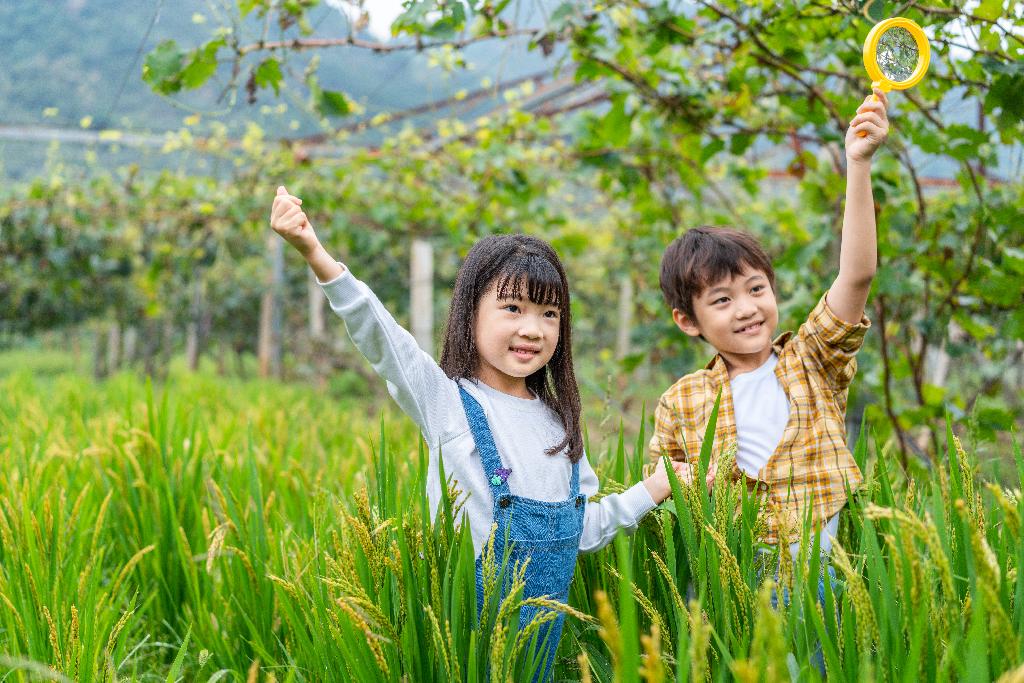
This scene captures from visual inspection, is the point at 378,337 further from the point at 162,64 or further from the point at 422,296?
the point at 422,296

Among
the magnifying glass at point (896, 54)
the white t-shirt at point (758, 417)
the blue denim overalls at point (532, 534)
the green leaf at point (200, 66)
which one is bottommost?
the blue denim overalls at point (532, 534)

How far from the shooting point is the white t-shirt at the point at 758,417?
147cm

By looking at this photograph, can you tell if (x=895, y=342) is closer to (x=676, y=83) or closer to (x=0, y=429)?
(x=676, y=83)

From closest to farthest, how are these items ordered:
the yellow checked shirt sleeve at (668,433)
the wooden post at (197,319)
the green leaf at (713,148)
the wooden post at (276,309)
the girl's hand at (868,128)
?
the girl's hand at (868,128), the yellow checked shirt sleeve at (668,433), the green leaf at (713,148), the wooden post at (276,309), the wooden post at (197,319)

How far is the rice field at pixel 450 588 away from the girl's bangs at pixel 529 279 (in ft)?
0.98

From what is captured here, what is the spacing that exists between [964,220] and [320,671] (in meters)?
2.34

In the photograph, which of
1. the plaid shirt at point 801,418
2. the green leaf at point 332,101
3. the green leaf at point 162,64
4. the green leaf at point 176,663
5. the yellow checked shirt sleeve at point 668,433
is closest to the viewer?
the green leaf at point 176,663

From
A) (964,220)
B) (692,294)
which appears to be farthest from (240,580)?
(964,220)

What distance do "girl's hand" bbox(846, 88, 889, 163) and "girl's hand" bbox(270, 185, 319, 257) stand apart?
861 millimetres

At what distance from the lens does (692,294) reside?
61.9 inches

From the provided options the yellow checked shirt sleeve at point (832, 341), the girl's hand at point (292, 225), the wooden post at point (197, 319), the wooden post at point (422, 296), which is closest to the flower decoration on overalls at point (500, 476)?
the girl's hand at point (292, 225)

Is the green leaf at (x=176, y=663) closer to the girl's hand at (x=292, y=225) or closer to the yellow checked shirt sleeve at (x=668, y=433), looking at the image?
the girl's hand at (x=292, y=225)

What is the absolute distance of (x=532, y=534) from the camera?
1.27 metres

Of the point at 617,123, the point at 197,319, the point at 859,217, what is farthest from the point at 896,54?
the point at 197,319
